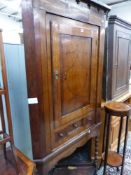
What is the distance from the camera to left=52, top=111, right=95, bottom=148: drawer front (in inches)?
45.0

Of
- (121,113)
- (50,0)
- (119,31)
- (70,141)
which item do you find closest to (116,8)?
(119,31)

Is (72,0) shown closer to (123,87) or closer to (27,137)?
(27,137)

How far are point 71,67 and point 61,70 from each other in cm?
11

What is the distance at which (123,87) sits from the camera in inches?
90.2

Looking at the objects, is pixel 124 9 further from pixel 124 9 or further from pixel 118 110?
pixel 118 110

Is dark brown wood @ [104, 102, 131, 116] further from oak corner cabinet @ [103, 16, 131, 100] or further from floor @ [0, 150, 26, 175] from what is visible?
floor @ [0, 150, 26, 175]

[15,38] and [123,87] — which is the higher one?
[15,38]

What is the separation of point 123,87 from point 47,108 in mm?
1610

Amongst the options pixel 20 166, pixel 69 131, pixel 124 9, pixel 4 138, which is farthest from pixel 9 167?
pixel 124 9

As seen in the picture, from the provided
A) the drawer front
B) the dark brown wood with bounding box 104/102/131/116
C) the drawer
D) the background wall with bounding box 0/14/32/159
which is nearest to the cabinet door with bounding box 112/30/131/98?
the dark brown wood with bounding box 104/102/131/116

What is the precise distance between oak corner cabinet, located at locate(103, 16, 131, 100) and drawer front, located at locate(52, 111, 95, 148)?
62 cm

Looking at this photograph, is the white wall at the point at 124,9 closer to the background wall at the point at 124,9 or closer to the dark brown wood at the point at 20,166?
the background wall at the point at 124,9

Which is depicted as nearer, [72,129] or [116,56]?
[72,129]

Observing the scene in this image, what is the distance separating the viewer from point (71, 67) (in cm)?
116
